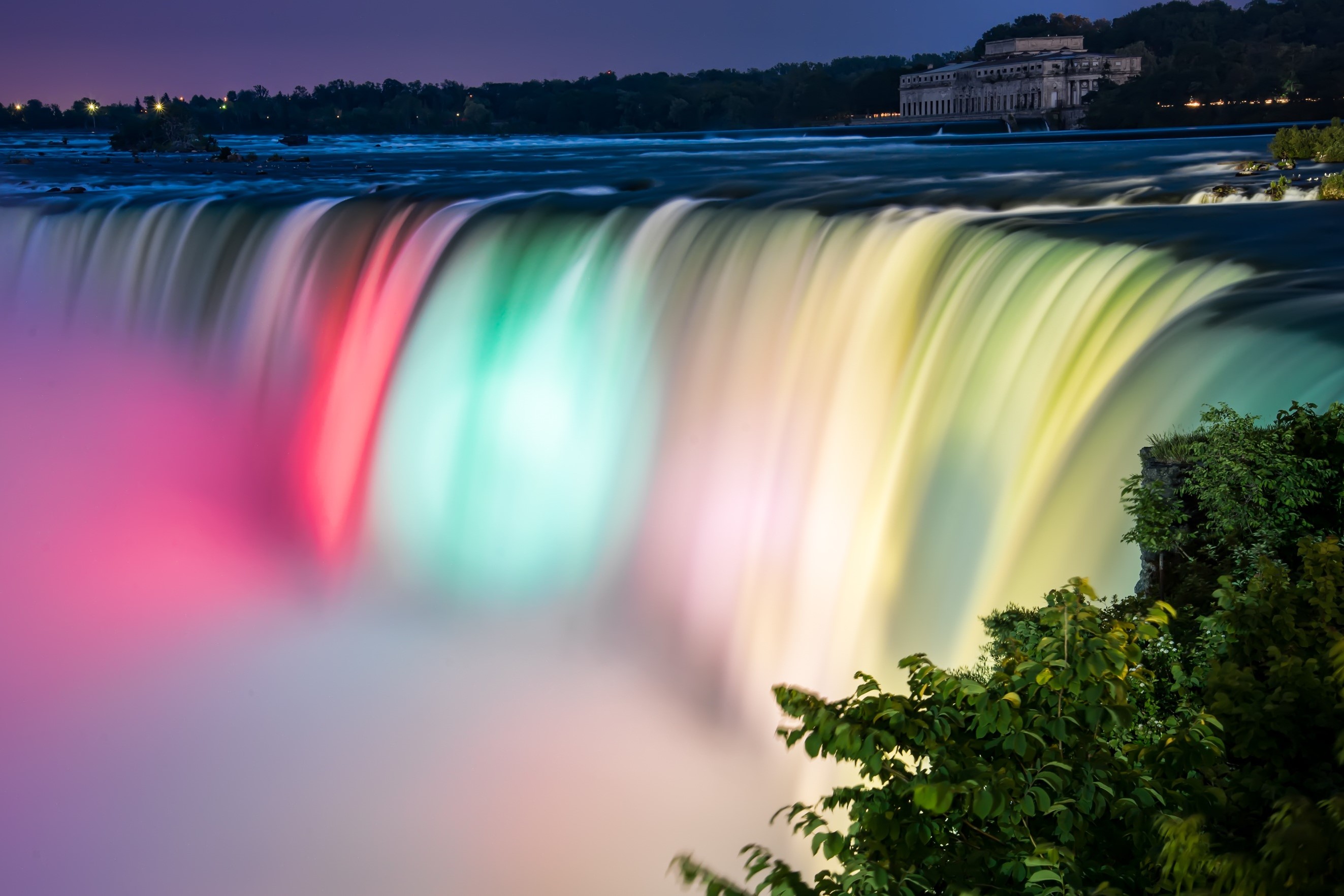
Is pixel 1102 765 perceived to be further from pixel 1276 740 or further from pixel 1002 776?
pixel 1276 740

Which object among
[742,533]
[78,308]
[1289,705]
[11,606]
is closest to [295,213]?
[78,308]

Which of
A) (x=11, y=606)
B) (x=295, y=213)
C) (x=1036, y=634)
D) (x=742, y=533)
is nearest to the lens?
(x=1036, y=634)

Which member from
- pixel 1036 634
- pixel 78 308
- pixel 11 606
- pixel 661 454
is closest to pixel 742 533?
pixel 661 454

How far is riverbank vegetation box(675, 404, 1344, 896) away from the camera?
4.59 metres

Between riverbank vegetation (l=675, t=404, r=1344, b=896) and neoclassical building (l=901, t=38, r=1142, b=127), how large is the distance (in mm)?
63291

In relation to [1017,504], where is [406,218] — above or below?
above

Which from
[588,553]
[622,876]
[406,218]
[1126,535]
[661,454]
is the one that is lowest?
[622,876]

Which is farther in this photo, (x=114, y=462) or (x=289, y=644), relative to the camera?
(x=114, y=462)

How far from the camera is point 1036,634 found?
303 inches

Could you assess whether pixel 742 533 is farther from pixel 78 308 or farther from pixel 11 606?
pixel 78 308

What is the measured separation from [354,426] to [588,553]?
17.6ft

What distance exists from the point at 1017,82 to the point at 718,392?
7018 cm

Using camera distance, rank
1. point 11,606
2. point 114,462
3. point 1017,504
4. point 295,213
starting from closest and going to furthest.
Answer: point 1017,504, point 11,606, point 114,462, point 295,213

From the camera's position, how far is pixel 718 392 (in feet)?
51.6
